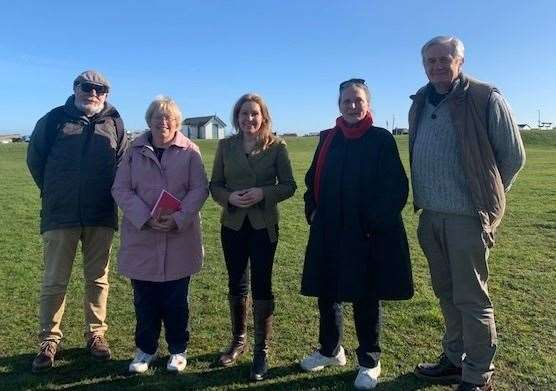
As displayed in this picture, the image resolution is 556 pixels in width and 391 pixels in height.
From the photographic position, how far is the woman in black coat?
407cm

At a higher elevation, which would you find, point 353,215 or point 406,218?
point 353,215

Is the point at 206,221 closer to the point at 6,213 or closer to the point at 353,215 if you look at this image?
the point at 6,213

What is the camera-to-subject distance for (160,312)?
15.3 feet

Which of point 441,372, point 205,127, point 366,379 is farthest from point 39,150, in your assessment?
point 205,127

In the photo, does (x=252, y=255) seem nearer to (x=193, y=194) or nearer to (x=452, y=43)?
(x=193, y=194)

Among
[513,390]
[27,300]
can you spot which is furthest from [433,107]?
[27,300]

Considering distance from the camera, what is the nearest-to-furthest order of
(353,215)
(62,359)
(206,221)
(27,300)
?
1. (353,215)
2. (62,359)
3. (27,300)
4. (206,221)

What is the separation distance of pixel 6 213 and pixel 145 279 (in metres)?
10.2

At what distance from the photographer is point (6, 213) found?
12992 millimetres

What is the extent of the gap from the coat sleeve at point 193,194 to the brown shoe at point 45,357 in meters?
1.64

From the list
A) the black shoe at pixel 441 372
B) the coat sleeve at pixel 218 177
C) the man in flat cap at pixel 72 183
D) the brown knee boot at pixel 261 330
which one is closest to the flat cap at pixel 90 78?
the man in flat cap at pixel 72 183

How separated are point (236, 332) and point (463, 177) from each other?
244cm

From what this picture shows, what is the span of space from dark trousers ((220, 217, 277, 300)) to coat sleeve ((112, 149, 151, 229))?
717 mm

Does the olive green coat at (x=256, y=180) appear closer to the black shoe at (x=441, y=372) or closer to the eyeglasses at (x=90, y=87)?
the eyeglasses at (x=90, y=87)
